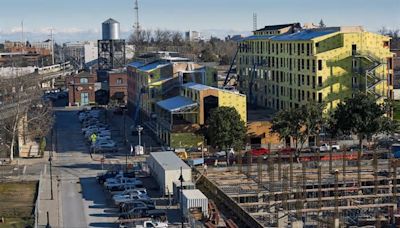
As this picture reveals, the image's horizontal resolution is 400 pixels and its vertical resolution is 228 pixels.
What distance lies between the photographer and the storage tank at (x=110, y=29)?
3675 cm

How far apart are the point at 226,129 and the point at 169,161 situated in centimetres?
253

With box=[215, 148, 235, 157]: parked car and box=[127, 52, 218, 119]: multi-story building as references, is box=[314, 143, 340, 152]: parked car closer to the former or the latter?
box=[215, 148, 235, 157]: parked car

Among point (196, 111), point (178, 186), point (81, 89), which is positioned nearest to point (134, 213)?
point (178, 186)

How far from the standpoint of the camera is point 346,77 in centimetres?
2194

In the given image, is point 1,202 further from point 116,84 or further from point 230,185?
point 116,84

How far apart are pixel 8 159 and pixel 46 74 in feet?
81.2

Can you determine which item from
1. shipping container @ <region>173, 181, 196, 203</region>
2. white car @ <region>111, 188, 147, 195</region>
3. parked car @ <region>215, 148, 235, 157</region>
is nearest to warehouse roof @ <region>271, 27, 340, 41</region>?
parked car @ <region>215, 148, 235, 157</region>

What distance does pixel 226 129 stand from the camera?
17.3 meters

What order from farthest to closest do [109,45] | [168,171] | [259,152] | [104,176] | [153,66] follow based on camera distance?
[109,45]
[153,66]
[259,152]
[104,176]
[168,171]

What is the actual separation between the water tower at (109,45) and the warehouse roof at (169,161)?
21.4m

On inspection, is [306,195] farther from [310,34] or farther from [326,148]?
[310,34]

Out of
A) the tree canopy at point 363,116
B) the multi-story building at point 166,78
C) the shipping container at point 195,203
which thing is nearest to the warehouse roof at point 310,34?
the multi-story building at point 166,78

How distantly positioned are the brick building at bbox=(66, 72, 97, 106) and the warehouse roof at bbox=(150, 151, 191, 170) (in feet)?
56.6

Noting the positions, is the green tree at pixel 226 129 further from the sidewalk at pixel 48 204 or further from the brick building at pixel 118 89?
the brick building at pixel 118 89
